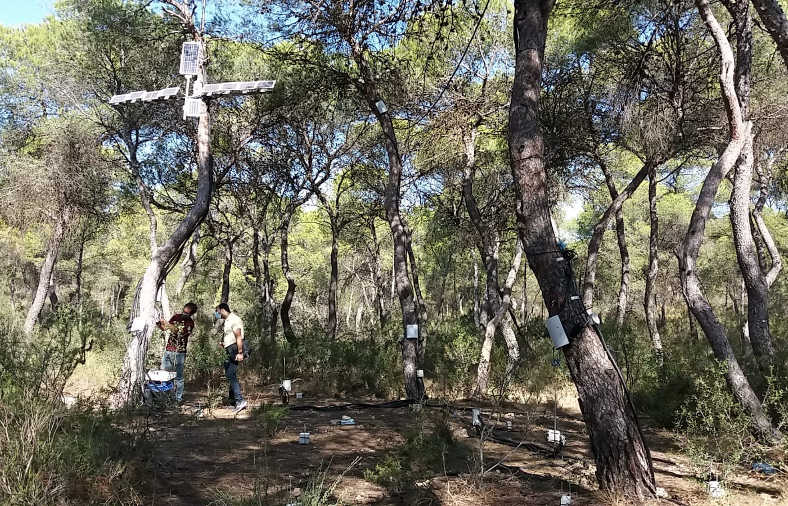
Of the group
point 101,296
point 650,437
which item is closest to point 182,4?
point 650,437

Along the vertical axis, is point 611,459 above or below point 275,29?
below

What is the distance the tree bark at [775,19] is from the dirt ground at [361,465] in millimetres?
3781

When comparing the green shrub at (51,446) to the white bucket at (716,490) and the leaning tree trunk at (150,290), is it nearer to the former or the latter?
the leaning tree trunk at (150,290)

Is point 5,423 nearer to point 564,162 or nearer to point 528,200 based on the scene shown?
point 528,200

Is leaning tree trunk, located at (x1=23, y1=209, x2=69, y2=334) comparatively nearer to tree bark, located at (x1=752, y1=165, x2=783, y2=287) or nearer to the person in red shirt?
the person in red shirt

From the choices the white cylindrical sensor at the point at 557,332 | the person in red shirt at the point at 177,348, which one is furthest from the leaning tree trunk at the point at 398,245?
the white cylindrical sensor at the point at 557,332

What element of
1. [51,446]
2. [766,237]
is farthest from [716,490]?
[766,237]

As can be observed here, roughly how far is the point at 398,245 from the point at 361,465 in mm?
4024

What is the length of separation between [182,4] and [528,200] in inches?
280

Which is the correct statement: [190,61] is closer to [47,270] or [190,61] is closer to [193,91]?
[193,91]

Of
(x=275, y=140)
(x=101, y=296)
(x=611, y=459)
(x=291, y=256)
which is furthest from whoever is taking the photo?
(x=101, y=296)

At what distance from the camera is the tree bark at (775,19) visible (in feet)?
15.4

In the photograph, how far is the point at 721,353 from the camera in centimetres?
513

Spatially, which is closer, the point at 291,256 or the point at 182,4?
the point at 182,4
